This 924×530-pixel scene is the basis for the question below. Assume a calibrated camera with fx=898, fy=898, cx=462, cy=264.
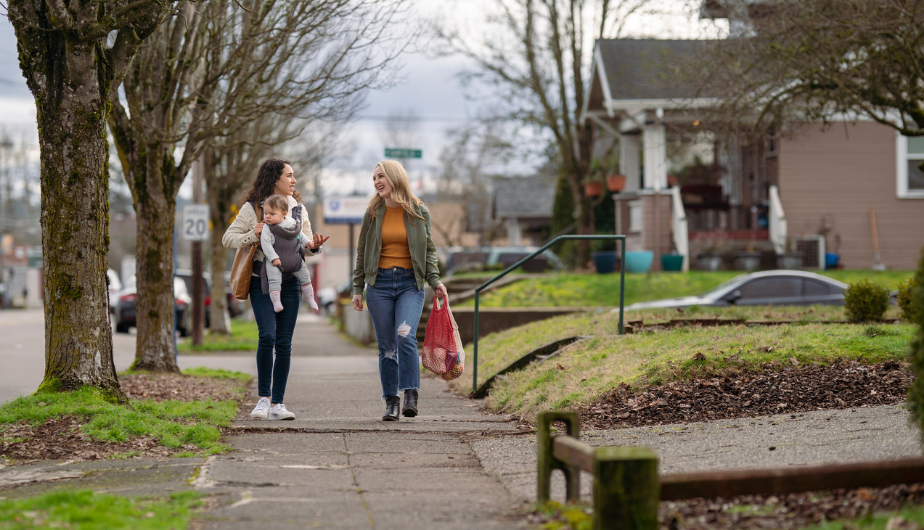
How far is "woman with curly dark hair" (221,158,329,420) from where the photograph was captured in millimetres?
6582

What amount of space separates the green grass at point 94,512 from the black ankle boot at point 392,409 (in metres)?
2.65

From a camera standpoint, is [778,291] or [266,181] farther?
[778,291]

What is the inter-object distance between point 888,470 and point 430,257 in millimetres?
3948

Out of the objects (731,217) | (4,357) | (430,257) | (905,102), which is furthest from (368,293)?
(731,217)

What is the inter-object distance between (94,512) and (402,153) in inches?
508

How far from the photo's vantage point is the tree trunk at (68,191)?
6262 millimetres

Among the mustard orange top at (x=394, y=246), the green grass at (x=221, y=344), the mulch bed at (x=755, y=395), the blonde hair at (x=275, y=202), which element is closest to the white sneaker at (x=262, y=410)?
the mustard orange top at (x=394, y=246)

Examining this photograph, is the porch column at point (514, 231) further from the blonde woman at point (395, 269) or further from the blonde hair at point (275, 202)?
the blonde hair at point (275, 202)

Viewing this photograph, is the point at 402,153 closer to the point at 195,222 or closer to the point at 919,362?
the point at 195,222

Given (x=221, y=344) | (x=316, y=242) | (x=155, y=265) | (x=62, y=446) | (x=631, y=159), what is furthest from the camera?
(x=631, y=159)

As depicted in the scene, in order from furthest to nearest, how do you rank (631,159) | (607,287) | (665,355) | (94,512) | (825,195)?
(631,159), (825,195), (607,287), (665,355), (94,512)

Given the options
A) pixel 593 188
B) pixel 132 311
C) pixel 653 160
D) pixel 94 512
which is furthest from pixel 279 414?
pixel 593 188

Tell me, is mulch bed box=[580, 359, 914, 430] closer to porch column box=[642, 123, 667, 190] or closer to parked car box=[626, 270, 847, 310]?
parked car box=[626, 270, 847, 310]

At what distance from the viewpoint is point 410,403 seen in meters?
6.95
